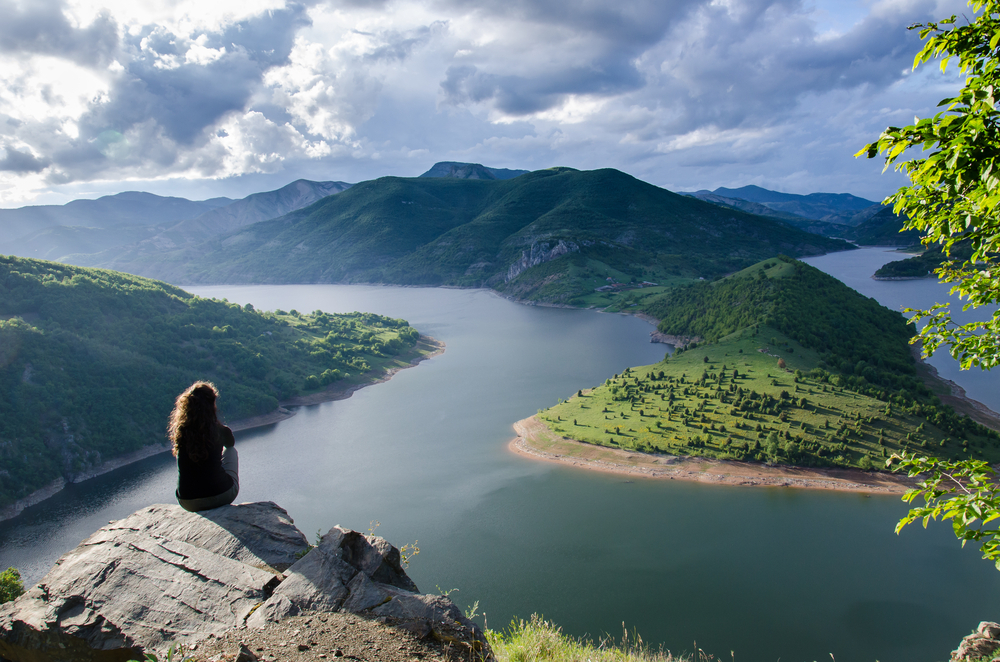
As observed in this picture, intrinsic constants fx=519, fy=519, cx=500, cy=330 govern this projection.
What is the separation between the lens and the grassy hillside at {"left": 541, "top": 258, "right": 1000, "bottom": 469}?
41.4 meters

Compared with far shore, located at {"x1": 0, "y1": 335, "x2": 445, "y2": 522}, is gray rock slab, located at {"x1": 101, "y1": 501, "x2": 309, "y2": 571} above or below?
above

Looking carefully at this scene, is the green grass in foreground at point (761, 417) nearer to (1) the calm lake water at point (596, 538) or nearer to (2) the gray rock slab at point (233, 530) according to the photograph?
(1) the calm lake water at point (596, 538)

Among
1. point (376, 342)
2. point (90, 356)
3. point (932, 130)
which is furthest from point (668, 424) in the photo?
point (90, 356)

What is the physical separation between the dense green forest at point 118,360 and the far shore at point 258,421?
0.70 meters

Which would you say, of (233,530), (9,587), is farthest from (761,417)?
(9,587)

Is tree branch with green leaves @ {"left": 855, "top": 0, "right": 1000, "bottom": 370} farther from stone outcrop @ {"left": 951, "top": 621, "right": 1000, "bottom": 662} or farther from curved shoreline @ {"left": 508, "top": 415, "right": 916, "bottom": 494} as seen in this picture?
curved shoreline @ {"left": 508, "top": 415, "right": 916, "bottom": 494}

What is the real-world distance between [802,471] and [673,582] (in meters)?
18.4

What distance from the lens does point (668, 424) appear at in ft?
156

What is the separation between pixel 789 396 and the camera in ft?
159

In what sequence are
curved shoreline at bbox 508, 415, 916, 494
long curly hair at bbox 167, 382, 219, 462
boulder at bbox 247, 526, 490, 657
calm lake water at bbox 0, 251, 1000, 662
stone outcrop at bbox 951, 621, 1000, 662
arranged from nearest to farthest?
1. boulder at bbox 247, 526, 490, 657
2. long curly hair at bbox 167, 382, 219, 462
3. stone outcrop at bbox 951, 621, 1000, 662
4. calm lake water at bbox 0, 251, 1000, 662
5. curved shoreline at bbox 508, 415, 916, 494

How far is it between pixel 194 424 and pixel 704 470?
40.3 metres

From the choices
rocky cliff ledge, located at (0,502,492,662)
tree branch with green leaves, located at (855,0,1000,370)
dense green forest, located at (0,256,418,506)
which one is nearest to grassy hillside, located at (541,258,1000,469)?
tree branch with green leaves, located at (855,0,1000,370)

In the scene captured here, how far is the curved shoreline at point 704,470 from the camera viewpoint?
124ft

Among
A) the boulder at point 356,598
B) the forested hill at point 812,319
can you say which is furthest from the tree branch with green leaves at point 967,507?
the forested hill at point 812,319
